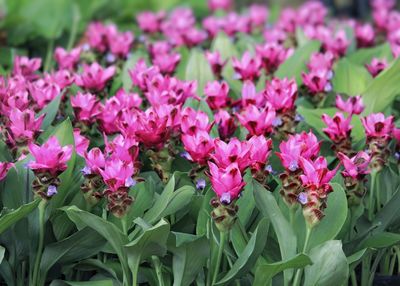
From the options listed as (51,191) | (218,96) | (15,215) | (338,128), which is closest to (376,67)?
(218,96)

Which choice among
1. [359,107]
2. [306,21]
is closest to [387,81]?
[359,107]

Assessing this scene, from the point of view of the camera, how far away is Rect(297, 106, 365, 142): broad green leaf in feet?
10.2

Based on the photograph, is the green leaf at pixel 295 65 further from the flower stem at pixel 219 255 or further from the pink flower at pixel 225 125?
the flower stem at pixel 219 255

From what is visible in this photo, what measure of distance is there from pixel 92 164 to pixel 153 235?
34 centimetres

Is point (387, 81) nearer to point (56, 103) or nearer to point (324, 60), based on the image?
point (324, 60)

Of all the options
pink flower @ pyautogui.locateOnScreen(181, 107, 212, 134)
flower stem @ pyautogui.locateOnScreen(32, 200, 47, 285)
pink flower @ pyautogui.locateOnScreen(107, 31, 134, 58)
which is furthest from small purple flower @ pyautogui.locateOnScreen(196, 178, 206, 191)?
pink flower @ pyautogui.locateOnScreen(107, 31, 134, 58)

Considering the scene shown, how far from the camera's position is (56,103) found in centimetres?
309

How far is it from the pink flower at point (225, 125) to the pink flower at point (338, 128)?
33 cm

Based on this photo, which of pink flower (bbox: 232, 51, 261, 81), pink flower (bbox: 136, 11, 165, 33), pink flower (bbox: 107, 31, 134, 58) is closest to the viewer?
pink flower (bbox: 232, 51, 261, 81)

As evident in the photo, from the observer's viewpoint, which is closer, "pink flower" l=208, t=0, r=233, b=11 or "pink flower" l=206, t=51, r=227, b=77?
"pink flower" l=206, t=51, r=227, b=77

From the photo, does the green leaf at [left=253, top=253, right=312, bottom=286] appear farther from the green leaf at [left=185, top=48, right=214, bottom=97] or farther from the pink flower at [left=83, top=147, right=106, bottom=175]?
the green leaf at [left=185, top=48, right=214, bottom=97]

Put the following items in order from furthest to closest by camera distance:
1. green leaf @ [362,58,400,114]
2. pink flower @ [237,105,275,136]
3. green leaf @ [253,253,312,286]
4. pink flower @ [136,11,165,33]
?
pink flower @ [136,11,165,33] < green leaf @ [362,58,400,114] < pink flower @ [237,105,275,136] < green leaf @ [253,253,312,286]

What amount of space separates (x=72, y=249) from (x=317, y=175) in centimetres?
80

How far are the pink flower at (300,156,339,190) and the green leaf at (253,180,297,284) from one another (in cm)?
13
